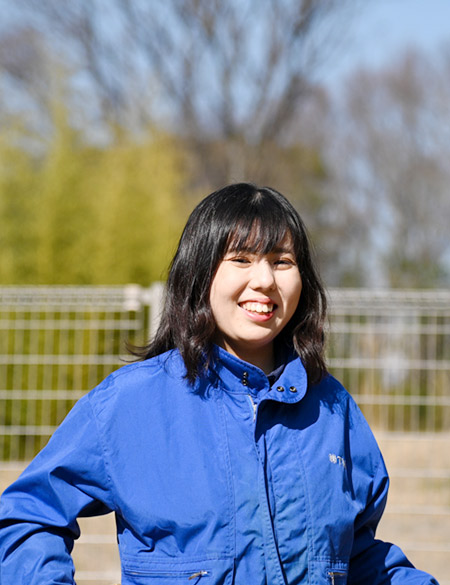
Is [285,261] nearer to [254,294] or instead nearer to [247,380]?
[254,294]

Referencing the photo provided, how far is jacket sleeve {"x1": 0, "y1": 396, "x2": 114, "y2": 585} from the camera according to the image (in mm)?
1548

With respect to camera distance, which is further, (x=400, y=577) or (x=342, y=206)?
(x=342, y=206)

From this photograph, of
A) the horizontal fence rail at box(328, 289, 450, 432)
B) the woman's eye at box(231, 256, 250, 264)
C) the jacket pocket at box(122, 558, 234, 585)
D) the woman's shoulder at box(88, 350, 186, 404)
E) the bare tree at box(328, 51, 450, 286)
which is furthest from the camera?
the bare tree at box(328, 51, 450, 286)

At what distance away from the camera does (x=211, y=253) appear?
1.77m

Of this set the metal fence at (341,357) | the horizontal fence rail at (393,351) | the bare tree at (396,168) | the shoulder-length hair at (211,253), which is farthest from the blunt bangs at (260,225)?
the bare tree at (396,168)

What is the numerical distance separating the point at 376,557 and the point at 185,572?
48 cm

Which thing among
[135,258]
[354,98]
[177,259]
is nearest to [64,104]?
[135,258]

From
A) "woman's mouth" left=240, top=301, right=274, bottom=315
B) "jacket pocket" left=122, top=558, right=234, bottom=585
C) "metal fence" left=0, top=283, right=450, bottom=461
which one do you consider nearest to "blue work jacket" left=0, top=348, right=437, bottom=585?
"jacket pocket" left=122, top=558, right=234, bottom=585

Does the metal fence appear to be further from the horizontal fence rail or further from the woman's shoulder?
the woman's shoulder

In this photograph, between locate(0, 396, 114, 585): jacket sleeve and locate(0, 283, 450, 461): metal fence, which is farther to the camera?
locate(0, 283, 450, 461): metal fence

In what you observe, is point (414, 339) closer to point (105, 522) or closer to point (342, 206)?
point (105, 522)

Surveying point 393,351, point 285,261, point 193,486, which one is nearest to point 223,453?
point 193,486

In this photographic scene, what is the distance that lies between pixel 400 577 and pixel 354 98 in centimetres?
1858

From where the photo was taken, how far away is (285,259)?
5.91ft
